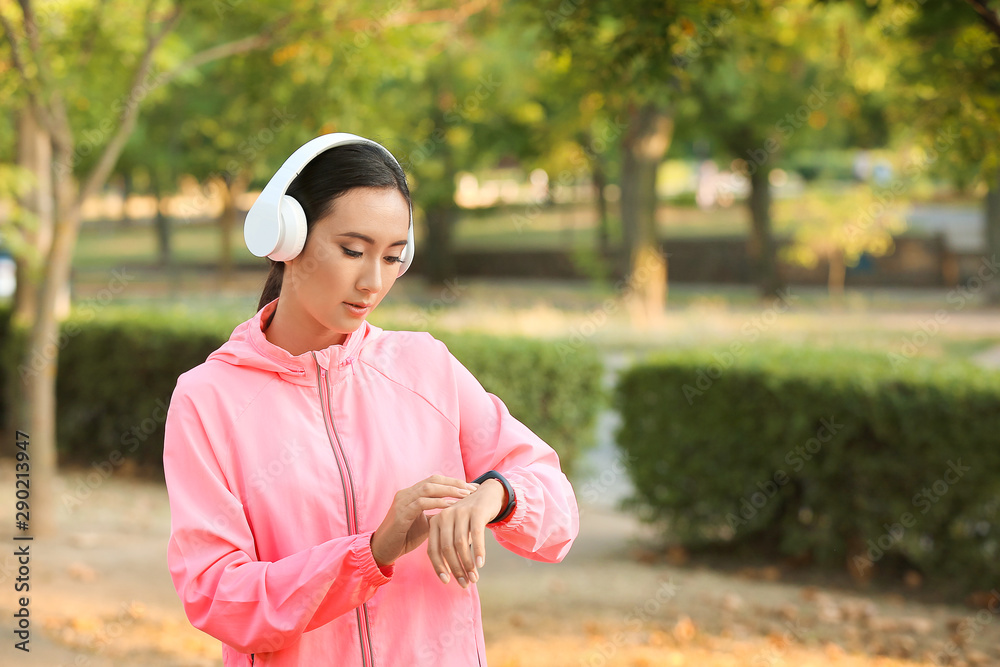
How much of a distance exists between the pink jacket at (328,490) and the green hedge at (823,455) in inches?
170

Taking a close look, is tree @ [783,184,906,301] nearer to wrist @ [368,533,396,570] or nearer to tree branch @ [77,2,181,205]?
tree branch @ [77,2,181,205]

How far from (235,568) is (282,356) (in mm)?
368

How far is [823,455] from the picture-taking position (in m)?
5.70

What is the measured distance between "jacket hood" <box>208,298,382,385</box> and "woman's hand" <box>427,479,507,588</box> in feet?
1.32

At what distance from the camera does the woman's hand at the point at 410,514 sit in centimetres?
144

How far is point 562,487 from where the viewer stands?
1700 mm

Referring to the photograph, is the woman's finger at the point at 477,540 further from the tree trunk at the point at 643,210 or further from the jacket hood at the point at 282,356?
the tree trunk at the point at 643,210

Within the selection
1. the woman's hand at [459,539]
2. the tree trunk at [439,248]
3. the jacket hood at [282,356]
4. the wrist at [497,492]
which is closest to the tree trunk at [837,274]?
the tree trunk at [439,248]

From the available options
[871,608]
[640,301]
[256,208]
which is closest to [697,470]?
[871,608]

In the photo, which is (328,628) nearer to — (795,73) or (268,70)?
(268,70)

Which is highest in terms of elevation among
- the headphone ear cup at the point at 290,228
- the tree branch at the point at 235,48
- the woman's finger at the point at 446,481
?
the tree branch at the point at 235,48

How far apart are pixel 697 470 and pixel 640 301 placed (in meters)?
12.3

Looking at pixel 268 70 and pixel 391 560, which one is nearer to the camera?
pixel 391 560

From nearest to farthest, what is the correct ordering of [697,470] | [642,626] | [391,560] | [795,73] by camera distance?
1. [391,560]
2. [642,626]
3. [697,470]
4. [795,73]
